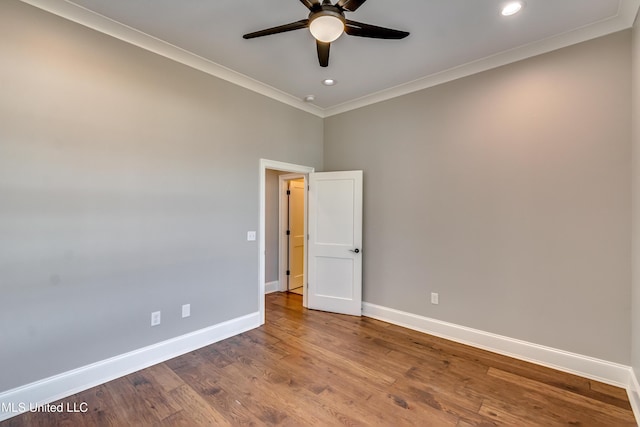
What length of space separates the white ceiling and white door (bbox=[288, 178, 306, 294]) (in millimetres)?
2092

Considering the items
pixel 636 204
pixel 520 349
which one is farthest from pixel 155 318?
pixel 636 204

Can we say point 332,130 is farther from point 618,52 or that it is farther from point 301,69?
point 618,52

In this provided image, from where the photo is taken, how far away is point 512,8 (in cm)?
219

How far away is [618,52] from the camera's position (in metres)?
2.35

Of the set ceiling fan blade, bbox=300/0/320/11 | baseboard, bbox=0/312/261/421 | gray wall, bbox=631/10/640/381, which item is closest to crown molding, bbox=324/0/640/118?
gray wall, bbox=631/10/640/381

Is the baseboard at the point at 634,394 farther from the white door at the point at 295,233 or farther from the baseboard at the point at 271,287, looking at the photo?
the baseboard at the point at 271,287

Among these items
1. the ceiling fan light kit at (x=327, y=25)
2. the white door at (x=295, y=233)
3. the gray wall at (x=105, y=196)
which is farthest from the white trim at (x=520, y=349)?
the ceiling fan light kit at (x=327, y=25)

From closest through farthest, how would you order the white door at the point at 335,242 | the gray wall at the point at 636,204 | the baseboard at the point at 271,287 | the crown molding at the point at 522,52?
the gray wall at the point at 636,204
the crown molding at the point at 522,52
the white door at the point at 335,242
the baseboard at the point at 271,287

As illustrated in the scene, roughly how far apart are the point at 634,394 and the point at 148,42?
492 centimetres

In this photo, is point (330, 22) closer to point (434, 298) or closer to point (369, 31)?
point (369, 31)

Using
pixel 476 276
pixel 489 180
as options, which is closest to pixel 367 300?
pixel 476 276

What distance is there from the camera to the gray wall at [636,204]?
6.87 ft

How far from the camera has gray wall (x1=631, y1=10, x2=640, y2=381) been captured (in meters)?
2.09

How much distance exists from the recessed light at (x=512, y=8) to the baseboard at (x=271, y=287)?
468 cm
